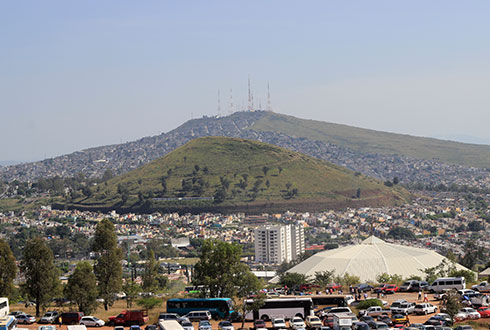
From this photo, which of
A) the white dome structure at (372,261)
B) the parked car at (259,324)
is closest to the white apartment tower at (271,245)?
the white dome structure at (372,261)

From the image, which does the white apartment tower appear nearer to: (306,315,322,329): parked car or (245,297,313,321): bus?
(245,297,313,321): bus

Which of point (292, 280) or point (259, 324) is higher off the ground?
point (259, 324)

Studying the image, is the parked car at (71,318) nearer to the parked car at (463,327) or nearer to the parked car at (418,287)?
the parked car at (463,327)

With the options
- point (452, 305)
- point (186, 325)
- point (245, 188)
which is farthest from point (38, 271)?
point (245, 188)

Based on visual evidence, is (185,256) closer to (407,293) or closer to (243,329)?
(407,293)

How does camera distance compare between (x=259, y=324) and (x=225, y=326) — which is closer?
(x=225, y=326)

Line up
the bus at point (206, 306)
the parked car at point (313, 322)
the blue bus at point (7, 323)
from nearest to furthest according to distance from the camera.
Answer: the blue bus at point (7, 323) < the parked car at point (313, 322) < the bus at point (206, 306)

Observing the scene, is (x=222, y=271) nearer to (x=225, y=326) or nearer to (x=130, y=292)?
(x=130, y=292)

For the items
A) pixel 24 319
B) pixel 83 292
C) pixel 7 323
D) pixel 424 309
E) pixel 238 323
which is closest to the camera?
pixel 7 323
